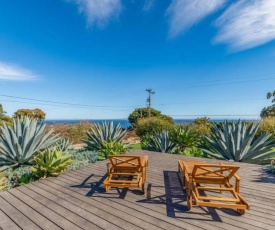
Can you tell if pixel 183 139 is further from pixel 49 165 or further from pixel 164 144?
pixel 49 165

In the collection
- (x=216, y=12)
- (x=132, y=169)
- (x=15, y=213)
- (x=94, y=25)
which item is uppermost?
(x=94, y=25)

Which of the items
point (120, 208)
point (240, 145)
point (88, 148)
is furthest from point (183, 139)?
point (120, 208)

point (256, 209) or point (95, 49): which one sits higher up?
point (95, 49)

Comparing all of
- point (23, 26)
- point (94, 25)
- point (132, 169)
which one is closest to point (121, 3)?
point (94, 25)

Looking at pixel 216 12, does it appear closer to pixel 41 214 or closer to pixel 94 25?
pixel 94 25

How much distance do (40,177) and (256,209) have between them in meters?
5.02

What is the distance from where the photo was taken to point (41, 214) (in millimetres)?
2654

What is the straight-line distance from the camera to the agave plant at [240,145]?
6.04 meters

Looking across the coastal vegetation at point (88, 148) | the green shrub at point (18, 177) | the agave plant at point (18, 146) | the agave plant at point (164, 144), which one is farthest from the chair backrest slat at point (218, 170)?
the agave plant at point (18, 146)

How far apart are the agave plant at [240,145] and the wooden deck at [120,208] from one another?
6.47ft

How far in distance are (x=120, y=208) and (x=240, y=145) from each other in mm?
5572

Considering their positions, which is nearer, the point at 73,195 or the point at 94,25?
the point at 73,195

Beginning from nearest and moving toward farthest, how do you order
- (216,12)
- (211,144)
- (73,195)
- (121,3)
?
(73,195)
(211,144)
(216,12)
(121,3)

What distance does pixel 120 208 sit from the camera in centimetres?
282
